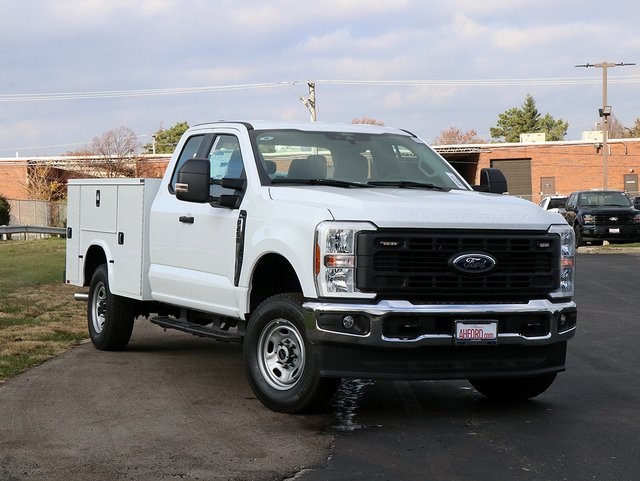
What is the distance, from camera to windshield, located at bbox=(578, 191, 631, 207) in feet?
109

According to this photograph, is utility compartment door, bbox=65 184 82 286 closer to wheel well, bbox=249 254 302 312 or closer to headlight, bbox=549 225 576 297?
wheel well, bbox=249 254 302 312

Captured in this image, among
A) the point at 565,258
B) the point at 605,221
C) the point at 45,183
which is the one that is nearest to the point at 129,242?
the point at 565,258

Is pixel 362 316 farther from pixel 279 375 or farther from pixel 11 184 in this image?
pixel 11 184

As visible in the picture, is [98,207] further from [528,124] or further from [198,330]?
[528,124]

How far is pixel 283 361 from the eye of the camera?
7676 millimetres

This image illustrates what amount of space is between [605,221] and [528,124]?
90013 mm

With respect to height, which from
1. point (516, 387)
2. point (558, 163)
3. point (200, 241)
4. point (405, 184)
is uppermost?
point (558, 163)

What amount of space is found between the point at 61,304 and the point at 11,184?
61.3 m

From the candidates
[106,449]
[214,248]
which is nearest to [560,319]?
[214,248]

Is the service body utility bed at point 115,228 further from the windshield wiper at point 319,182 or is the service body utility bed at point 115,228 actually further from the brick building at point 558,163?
the brick building at point 558,163

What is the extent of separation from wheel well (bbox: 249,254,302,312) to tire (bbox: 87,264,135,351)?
2.82 meters

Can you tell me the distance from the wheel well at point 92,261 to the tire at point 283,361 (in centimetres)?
397

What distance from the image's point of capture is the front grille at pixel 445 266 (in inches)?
280

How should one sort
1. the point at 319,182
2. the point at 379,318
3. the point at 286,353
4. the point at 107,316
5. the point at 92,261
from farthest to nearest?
1. the point at 92,261
2. the point at 107,316
3. the point at 319,182
4. the point at 286,353
5. the point at 379,318
